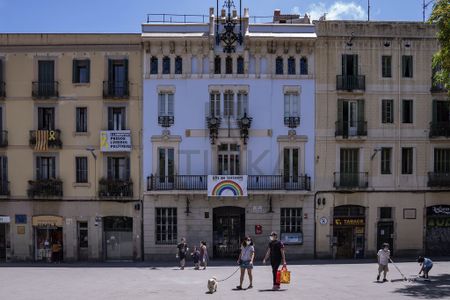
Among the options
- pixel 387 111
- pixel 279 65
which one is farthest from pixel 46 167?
pixel 387 111

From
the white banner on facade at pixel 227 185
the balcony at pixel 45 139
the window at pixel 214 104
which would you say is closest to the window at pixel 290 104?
the window at pixel 214 104

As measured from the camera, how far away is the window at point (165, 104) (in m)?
34.7

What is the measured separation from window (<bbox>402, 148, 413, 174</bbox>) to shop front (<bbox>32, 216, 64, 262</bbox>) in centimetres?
2131

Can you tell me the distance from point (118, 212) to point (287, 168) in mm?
10616

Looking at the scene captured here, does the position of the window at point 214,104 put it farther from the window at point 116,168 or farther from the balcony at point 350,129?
the balcony at point 350,129

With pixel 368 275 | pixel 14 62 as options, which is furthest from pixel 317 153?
pixel 14 62

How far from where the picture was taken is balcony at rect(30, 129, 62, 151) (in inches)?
1361

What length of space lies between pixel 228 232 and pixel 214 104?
310 inches

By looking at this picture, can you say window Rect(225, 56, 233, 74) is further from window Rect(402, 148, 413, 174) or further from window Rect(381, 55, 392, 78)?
window Rect(402, 148, 413, 174)

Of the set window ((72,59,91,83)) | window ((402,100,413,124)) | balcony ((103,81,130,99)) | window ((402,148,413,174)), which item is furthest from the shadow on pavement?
window ((72,59,91,83))

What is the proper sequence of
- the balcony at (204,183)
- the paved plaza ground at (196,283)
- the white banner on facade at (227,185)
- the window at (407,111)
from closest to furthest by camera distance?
1. the paved plaza ground at (196,283)
2. the white banner on facade at (227,185)
3. the balcony at (204,183)
4. the window at (407,111)

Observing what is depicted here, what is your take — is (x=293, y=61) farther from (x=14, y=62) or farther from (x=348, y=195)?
(x=14, y=62)

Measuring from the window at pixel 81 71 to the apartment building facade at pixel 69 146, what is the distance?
0.06 metres

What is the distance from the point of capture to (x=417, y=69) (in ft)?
116
